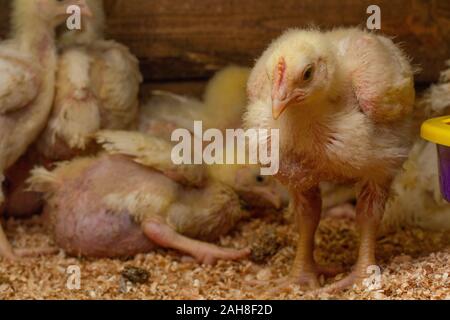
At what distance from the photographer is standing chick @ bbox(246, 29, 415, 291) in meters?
1.83

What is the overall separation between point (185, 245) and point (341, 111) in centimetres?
78

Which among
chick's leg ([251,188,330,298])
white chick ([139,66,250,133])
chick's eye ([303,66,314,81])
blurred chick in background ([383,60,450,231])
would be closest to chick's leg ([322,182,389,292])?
chick's leg ([251,188,330,298])

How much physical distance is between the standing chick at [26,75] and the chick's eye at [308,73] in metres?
1.09

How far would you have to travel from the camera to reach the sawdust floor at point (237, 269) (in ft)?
6.82

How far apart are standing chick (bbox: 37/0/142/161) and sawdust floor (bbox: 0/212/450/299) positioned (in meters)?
0.36

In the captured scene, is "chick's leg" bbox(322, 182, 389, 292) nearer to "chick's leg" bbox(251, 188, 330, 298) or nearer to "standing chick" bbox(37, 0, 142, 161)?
"chick's leg" bbox(251, 188, 330, 298)

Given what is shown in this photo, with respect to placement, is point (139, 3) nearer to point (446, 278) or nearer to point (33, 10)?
point (33, 10)

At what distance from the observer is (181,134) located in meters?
2.79

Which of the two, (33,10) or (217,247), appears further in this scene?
(33,10)

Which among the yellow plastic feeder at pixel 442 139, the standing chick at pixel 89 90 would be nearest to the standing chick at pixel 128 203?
the standing chick at pixel 89 90

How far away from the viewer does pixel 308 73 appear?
1.83 meters
